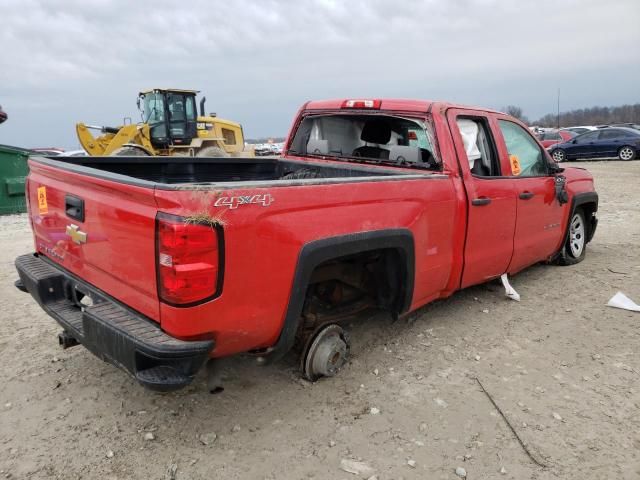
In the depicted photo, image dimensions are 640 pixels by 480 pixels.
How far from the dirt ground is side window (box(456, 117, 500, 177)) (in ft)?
4.20

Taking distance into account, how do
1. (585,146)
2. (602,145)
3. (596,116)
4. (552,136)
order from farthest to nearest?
(596,116) → (552,136) → (585,146) → (602,145)

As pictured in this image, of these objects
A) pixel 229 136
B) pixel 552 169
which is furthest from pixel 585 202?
pixel 229 136

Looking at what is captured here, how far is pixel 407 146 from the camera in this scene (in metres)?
4.36

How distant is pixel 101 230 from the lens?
8.95ft

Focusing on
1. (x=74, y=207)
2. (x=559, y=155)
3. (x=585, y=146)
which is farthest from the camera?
(x=559, y=155)

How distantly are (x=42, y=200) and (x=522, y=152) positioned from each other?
4.05 metres

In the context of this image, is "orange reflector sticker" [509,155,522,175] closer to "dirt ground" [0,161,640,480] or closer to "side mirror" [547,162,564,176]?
"side mirror" [547,162,564,176]

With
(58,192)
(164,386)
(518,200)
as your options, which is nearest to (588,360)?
(518,200)

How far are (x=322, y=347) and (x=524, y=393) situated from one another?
131 cm

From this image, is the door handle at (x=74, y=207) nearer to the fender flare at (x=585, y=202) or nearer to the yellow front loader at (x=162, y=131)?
the fender flare at (x=585, y=202)

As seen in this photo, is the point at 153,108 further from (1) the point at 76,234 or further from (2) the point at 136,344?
(2) the point at 136,344

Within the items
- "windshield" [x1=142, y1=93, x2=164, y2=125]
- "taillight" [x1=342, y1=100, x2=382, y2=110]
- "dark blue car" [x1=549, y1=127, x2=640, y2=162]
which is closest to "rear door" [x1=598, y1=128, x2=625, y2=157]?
"dark blue car" [x1=549, y1=127, x2=640, y2=162]

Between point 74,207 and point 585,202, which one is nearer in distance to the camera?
point 74,207

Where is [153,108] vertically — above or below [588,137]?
above
